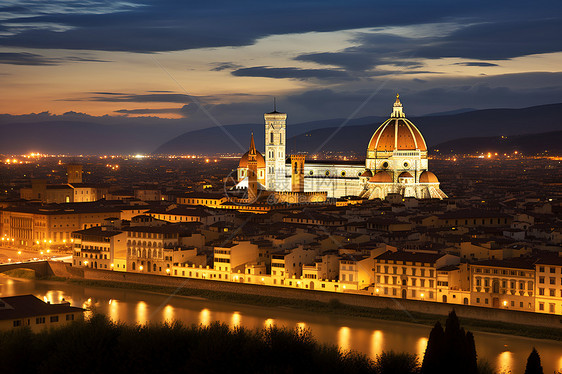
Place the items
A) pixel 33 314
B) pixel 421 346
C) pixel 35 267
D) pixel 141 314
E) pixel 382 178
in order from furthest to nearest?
1. pixel 382 178
2. pixel 35 267
3. pixel 141 314
4. pixel 421 346
5. pixel 33 314

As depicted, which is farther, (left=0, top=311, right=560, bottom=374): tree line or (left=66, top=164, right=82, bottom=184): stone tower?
(left=66, top=164, right=82, bottom=184): stone tower

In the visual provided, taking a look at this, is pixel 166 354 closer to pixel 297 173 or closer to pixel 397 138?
pixel 397 138

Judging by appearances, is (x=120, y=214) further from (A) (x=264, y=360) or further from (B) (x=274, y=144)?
(A) (x=264, y=360)

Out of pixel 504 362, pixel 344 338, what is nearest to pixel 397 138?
pixel 344 338

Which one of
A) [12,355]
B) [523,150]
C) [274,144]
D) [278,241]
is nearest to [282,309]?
[278,241]

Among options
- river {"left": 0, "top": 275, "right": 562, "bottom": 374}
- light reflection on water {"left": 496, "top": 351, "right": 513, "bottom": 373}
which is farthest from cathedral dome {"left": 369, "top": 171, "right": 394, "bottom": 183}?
light reflection on water {"left": 496, "top": 351, "right": 513, "bottom": 373}

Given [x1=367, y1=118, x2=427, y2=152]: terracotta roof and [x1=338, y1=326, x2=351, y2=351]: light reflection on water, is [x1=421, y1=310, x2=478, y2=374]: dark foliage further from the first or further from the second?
[x1=367, y1=118, x2=427, y2=152]: terracotta roof

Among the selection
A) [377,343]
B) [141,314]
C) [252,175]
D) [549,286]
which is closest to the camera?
[377,343]
